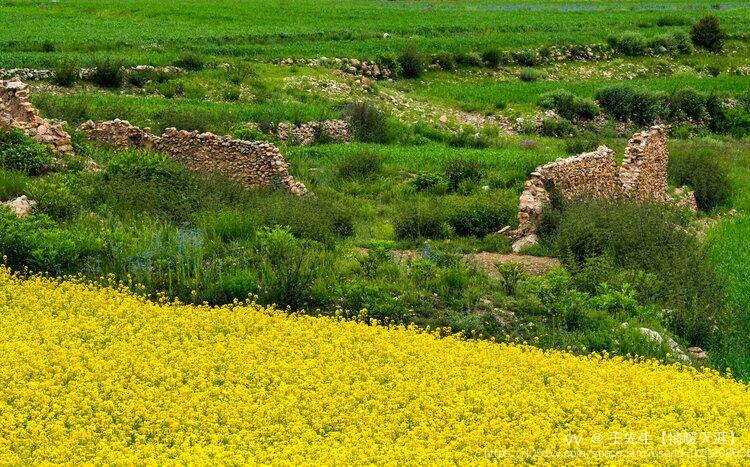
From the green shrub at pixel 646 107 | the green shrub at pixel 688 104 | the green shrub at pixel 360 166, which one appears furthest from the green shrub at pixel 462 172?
the green shrub at pixel 688 104

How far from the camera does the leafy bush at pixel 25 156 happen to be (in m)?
21.1

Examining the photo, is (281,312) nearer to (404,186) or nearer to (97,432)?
(97,432)

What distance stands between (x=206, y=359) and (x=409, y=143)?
64.4 ft

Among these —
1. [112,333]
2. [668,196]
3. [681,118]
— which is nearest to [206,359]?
[112,333]

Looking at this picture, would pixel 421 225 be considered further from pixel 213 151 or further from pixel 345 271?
pixel 213 151

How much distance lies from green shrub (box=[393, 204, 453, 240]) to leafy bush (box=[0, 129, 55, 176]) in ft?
23.4

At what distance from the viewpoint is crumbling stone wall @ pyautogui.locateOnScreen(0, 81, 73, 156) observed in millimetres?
22453

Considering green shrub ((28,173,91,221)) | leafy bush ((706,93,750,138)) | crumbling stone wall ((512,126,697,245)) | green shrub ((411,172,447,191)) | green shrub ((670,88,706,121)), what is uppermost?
green shrub ((28,173,91,221))

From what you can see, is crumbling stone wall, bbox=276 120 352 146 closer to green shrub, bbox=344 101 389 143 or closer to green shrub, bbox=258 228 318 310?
green shrub, bbox=344 101 389 143

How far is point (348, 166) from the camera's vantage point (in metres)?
25.5

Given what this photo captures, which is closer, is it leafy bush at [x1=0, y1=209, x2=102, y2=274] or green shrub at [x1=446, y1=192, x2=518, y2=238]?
leafy bush at [x1=0, y1=209, x2=102, y2=274]

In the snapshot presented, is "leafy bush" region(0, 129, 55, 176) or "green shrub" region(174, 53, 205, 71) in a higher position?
"leafy bush" region(0, 129, 55, 176)

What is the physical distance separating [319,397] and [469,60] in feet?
120

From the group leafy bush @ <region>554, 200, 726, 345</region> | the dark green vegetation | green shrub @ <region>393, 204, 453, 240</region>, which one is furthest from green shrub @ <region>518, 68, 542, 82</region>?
Answer: green shrub @ <region>393, 204, 453, 240</region>
